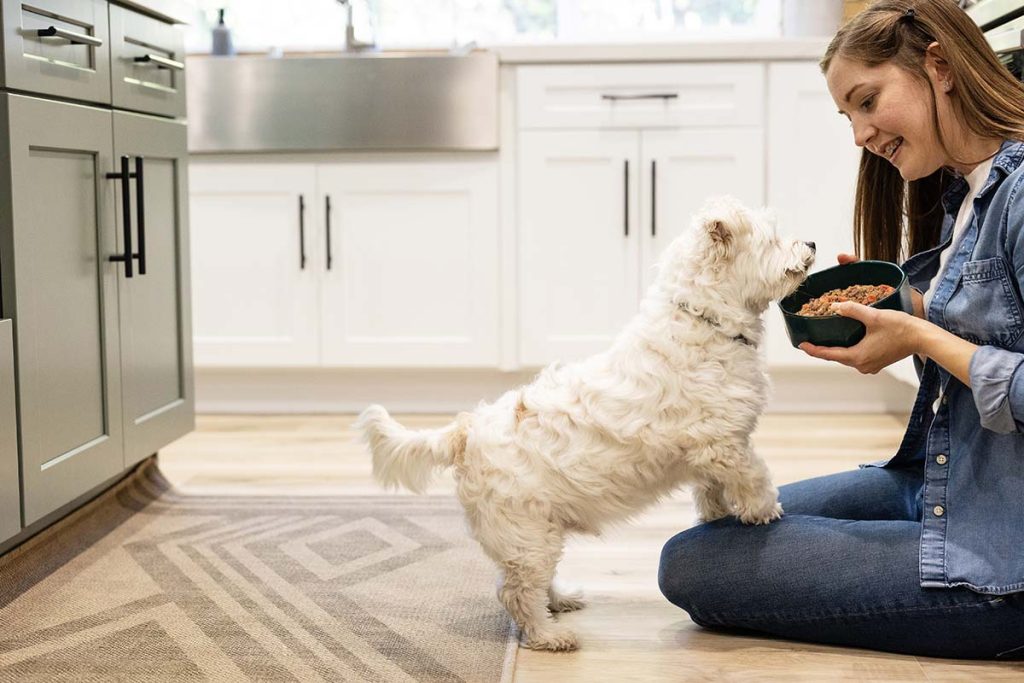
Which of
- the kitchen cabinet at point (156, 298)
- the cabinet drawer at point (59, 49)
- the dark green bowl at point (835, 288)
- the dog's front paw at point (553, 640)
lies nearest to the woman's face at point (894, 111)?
the dark green bowl at point (835, 288)

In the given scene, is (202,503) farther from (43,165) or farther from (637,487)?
(637,487)

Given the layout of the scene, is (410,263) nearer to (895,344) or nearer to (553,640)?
(553,640)

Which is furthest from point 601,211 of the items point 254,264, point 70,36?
point 70,36

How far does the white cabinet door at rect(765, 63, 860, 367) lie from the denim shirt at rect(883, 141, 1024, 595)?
195 cm

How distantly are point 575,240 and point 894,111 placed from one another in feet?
6.79

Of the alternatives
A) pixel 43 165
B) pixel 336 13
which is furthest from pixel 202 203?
pixel 43 165

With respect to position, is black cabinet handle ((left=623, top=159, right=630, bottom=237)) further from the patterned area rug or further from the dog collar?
the dog collar

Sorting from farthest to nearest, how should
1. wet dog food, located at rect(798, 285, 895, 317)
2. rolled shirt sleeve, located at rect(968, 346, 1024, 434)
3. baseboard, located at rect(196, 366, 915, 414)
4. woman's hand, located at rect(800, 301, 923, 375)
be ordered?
baseboard, located at rect(196, 366, 915, 414)
wet dog food, located at rect(798, 285, 895, 317)
woman's hand, located at rect(800, 301, 923, 375)
rolled shirt sleeve, located at rect(968, 346, 1024, 434)

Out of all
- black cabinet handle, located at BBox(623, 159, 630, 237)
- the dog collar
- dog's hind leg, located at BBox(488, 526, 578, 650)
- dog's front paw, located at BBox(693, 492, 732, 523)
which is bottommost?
dog's hind leg, located at BBox(488, 526, 578, 650)

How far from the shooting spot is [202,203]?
3.72 meters

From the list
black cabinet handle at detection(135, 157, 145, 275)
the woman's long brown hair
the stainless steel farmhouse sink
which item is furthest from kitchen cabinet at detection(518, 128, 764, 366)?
the woman's long brown hair

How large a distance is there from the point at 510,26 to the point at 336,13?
2.19 feet

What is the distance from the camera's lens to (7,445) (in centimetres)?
196

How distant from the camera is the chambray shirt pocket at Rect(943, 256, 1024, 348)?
155cm
